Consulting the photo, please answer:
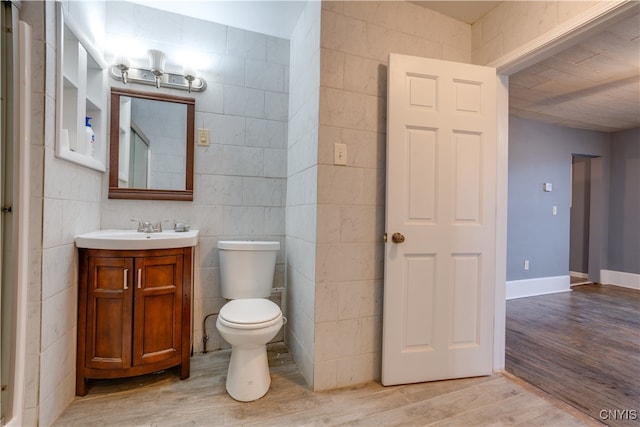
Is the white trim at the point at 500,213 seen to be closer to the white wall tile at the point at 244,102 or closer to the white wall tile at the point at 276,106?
the white wall tile at the point at 276,106

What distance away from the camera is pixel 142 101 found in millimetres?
2078

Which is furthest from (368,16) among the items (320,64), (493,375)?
(493,375)

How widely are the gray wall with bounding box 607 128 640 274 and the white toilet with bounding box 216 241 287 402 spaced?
5.41 meters

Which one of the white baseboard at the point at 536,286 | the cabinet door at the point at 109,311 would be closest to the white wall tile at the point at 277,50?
the cabinet door at the point at 109,311

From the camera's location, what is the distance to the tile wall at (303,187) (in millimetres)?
1763

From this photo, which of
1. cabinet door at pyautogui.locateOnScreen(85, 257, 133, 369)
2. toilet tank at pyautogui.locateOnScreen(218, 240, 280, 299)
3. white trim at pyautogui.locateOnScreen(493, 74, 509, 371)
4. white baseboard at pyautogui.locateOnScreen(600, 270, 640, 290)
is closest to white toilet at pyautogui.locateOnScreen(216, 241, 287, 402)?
toilet tank at pyautogui.locateOnScreen(218, 240, 280, 299)

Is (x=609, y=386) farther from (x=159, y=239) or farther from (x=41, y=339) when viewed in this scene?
(x=41, y=339)

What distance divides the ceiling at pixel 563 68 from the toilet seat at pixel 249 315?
1.93m

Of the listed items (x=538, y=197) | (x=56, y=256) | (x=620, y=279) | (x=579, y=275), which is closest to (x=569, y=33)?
(x=56, y=256)

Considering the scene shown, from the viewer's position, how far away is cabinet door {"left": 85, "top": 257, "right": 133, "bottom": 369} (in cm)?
162

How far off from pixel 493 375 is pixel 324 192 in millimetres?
1572

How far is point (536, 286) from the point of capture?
3926 millimetres

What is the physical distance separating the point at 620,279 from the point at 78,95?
21.7 feet

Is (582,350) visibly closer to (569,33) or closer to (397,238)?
(397,238)
